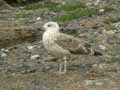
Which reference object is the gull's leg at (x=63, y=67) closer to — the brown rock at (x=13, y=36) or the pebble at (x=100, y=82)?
the pebble at (x=100, y=82)

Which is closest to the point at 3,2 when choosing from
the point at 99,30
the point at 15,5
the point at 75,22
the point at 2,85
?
the point at 15,5

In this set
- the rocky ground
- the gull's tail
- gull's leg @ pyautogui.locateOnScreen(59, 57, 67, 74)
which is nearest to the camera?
the rocky ground

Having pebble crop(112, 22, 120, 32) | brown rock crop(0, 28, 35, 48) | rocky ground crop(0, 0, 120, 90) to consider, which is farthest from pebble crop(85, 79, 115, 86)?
pebble crop(112, 22, 120, 32)

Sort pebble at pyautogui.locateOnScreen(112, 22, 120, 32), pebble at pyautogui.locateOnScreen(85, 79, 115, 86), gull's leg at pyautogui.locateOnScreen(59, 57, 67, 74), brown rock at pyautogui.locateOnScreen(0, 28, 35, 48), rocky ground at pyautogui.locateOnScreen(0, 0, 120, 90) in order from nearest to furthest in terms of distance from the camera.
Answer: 1. pebble at pyautogui.locateOnScreen(85, 79, 115, 86)
2. rocky ground at pyautogui.locateOnScreen(0, 0, 120, 90)
3. gull's leg at pyautogui.locateOnScreen(59, 57, 67, 74)
4. brown rock at pyautogui.locateOnScreen(0, 28, 35, 48)
5. pebble at pyautogui.locateOnScreen(112, 22, 120, 32)

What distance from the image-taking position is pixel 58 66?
15867 millimetres

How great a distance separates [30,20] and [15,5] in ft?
18.5

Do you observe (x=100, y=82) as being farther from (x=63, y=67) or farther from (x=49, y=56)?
(x=49, y=56)

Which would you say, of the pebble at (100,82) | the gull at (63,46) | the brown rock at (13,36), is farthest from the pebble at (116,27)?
the pebble at (100,82)

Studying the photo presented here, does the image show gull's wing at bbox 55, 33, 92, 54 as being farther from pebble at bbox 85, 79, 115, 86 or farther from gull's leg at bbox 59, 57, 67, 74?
pebble at bbox 85, 79, 115, 86

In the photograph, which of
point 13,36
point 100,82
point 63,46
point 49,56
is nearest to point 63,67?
point 63,46

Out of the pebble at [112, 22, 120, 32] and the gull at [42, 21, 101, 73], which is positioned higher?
the gull at [42, 21, 101, 73]

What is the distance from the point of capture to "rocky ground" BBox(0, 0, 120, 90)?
1432cm

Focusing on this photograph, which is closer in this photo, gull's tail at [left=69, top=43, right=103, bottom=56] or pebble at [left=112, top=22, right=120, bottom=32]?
gull's tail at [left=69, top=43, right=103, bottom=56]

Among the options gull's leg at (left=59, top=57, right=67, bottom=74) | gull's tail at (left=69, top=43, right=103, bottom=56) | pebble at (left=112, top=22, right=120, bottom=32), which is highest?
gull's tail at (left=69, top=43, right=103, bottom=56)
